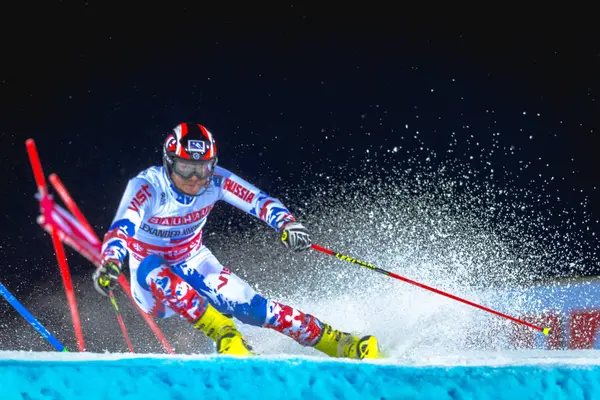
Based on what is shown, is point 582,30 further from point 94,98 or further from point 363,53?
point 94,98

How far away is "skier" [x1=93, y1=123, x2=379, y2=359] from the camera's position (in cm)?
263

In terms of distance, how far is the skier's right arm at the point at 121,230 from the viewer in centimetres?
237

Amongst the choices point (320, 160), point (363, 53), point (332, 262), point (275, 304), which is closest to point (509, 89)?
point (363, 53)

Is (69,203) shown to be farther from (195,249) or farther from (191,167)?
(191,167)

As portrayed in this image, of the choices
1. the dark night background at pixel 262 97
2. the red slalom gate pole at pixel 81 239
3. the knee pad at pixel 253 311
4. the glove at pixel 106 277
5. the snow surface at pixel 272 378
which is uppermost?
the dark night background at pixel 262 97

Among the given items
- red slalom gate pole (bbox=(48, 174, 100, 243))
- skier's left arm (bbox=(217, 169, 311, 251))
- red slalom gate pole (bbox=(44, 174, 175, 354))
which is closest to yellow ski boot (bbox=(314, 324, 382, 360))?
skier's left arm (bbox=(217, 169, 311, 251))

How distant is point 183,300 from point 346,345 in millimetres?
664

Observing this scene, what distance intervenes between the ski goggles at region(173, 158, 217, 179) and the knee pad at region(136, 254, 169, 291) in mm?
362

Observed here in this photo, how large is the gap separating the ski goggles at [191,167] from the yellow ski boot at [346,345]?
808 mm

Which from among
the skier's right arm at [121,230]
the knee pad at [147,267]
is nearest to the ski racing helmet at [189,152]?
the skier's right arm at [121,230]

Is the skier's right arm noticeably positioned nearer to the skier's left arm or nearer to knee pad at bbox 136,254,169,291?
knee pad at bbox 136,254,169,291

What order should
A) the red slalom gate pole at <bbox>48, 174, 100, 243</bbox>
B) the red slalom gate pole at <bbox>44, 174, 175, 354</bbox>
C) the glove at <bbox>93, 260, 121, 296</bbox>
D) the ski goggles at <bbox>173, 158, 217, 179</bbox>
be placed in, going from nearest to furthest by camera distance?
the glove at <bbox>93, 260, 121, 296</bbox>
the ski goggles at <bbox>173, 158, 217, 179</bbox>
the red slalom gate pole at <bbox>44, 174, 175, 354</bbox>
the red slalom gate pole at <bbox>48, 174, 100, 243</bbox>

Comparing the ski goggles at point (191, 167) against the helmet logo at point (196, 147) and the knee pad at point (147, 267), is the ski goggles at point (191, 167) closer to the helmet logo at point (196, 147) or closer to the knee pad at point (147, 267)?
the helmet logo at point (196, 147)

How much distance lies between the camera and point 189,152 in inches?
107
